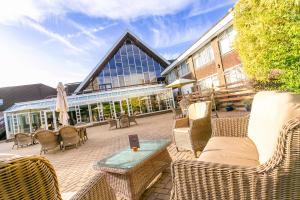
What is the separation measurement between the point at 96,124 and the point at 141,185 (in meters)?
15.6

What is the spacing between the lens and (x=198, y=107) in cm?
441

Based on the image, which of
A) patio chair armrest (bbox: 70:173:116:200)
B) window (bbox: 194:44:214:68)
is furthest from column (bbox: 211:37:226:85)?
patio chair armrest (bbox: 70:173:116:200)

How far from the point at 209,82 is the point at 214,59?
6.44ft

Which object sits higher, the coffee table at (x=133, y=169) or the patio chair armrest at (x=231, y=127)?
the patio chair armrest at (x=231, y=127)

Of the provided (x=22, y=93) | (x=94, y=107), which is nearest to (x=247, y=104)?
(x=94, y=107)

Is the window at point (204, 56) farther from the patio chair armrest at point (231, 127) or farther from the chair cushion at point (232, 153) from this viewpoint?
the chair cushion at point (232, 153)

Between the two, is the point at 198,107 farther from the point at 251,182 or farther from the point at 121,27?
the point at 121,27

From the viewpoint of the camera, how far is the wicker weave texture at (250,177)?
4.13 ft

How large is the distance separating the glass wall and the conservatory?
2.02 meters

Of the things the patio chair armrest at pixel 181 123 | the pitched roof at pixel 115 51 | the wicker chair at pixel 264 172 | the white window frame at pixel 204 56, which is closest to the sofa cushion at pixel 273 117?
the wicker chair at pixel 264 172

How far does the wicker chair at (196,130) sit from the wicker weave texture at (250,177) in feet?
7.18

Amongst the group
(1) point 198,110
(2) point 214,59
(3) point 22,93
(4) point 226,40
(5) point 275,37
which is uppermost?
(3) point 22,93

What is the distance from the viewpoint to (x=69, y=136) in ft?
23.6

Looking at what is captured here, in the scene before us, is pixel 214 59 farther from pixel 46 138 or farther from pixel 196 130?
pixel 46 138
